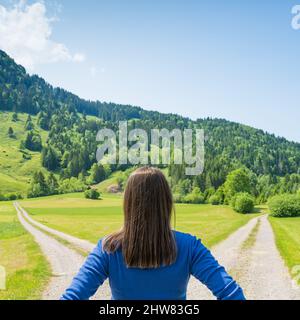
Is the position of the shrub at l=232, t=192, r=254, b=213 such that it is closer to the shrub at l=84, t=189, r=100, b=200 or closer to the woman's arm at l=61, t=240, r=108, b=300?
the shrub at l=84, t=189, r=100, b=200

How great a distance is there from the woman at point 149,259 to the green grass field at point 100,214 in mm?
36616

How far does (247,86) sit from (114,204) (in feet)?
93.3

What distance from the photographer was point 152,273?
2.81 meters

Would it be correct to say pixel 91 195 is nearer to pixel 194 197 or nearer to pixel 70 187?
pixel 70 187

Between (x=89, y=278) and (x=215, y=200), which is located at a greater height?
(x=89, y=278)

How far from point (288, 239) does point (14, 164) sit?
10333 centimetres

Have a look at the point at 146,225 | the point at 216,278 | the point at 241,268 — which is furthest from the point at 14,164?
the point at 216,278

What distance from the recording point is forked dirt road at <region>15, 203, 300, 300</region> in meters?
14.8

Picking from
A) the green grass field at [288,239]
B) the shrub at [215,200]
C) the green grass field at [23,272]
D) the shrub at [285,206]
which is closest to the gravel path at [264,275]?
the green grass field at [288,239]

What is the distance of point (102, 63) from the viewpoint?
52.1 m

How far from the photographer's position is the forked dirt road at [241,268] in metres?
14.8

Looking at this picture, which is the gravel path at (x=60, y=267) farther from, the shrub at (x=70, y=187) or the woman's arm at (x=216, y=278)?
the shrub at (x=70, y=187)

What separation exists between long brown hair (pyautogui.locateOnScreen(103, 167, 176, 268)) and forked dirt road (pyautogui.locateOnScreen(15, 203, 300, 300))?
32.2 ft

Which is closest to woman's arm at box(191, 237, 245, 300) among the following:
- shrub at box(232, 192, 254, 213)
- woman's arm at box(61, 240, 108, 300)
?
woman's arm at box(61, 240, 108, 300)
